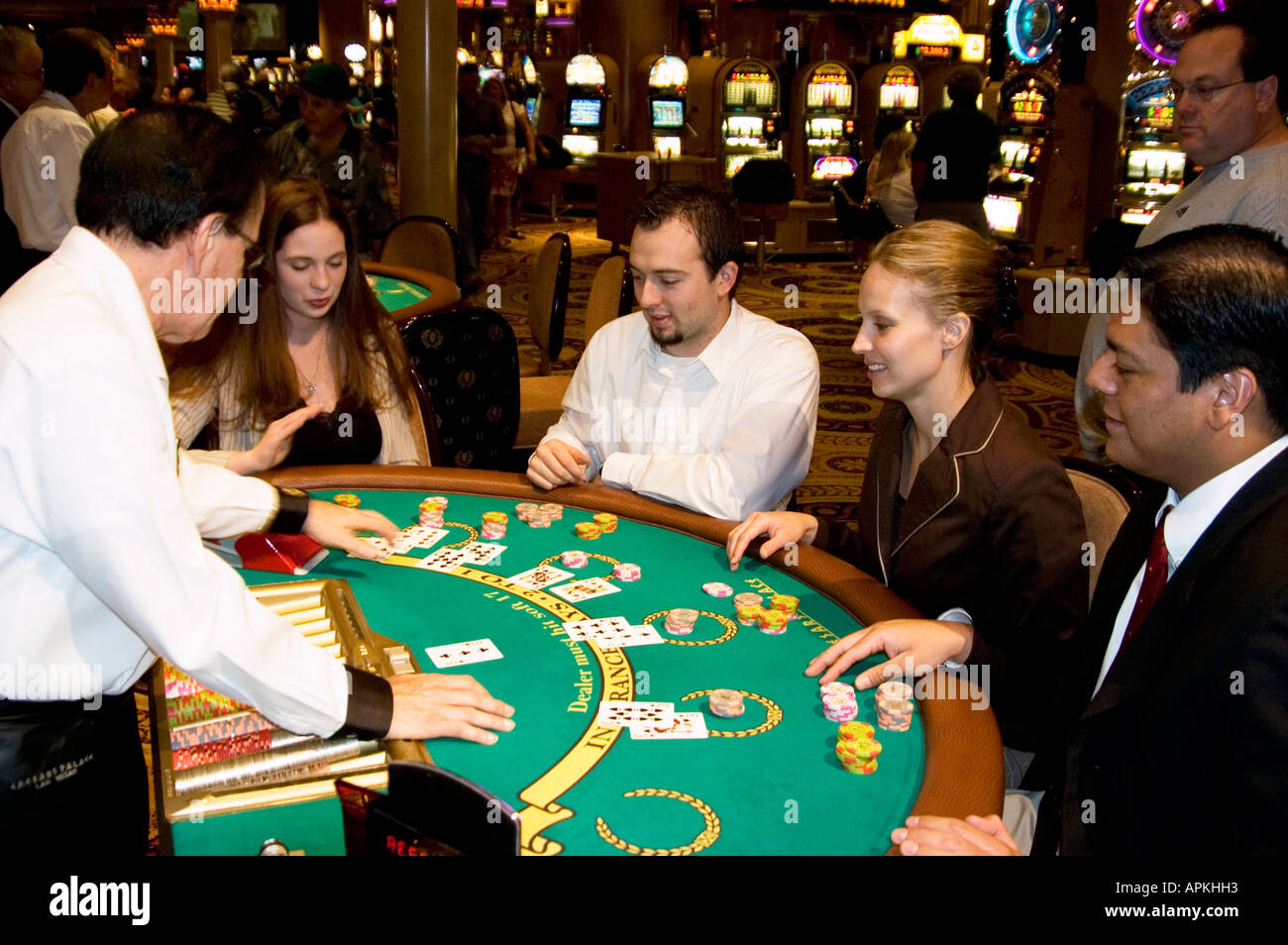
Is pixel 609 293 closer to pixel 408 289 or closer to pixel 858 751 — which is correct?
pixel 408 289

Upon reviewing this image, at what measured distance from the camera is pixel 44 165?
526 centimetres

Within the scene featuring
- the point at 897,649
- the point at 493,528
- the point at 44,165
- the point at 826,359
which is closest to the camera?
the point at 897,649

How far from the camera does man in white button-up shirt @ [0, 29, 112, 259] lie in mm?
5270

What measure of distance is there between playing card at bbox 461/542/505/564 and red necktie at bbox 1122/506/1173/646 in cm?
123

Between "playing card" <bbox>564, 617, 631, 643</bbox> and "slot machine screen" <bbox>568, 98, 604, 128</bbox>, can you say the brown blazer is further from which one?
"slot machine screen" <bbox>568, 98, 604, 128</bbox>

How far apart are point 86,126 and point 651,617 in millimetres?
4448

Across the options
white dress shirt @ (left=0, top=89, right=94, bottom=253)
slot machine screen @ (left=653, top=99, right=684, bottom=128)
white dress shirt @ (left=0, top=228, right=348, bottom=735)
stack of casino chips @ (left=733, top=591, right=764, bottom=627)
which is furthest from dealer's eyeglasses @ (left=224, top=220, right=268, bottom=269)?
slot machine screen @ (left=653, top=99, right=684, bottom=128)

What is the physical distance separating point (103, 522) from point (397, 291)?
439cm

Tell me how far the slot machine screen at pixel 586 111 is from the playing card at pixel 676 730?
1530 cm

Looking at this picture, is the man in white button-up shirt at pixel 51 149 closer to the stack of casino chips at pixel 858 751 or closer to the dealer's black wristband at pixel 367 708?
the dealer's black wristband at pixel 367 708

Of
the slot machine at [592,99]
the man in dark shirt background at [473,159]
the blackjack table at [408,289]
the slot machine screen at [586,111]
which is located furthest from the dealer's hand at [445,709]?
the slot machine screen at [586,111]

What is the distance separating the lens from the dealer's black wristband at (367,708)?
5.26 feet

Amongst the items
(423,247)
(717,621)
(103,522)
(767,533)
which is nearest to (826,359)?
(423,247)

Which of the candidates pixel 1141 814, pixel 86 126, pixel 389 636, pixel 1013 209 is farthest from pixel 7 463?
pixel 1013 209
